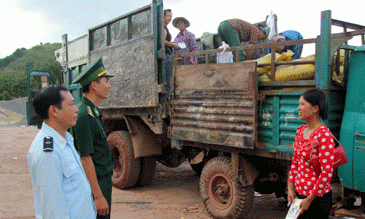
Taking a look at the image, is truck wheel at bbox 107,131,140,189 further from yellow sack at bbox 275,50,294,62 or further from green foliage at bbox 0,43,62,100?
green foliage at bbox 0,43,62,100

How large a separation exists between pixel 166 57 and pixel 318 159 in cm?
338

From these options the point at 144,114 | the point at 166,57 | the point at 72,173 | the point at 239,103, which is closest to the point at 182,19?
the point at 166,57

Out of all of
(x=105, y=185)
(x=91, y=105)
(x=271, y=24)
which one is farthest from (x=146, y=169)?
(x=91, y=105)

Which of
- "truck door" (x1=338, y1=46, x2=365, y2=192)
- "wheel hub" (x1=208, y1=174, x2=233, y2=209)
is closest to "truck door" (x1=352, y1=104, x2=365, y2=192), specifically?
"truck door" (x1=338, y1=46, x2=365, y2=192)

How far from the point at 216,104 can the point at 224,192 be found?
117cm

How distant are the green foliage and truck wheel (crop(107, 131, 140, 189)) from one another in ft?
84.5

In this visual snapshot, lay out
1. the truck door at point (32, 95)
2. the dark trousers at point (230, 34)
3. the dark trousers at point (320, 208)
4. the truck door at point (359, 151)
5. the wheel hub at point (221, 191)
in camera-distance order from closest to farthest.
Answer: the dark trousers at point (320, 208) → the truck door at point (359, 151) → the wheel hub at point (221, 191) → the dark trousers at point (230, 34) → the truck door at point (32, 95)

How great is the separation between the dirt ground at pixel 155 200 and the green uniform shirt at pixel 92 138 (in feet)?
7.56

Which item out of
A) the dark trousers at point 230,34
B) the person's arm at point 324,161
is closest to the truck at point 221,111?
the dark trousers at point 230,34

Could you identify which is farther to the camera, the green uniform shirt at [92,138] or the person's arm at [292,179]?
the person's arm at [292,179]

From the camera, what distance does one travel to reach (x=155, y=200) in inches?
215

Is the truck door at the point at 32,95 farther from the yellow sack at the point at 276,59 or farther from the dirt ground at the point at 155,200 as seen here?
the yellow sack at the point at 276,59

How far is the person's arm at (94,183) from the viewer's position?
2.33 m

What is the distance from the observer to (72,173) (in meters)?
1.77
